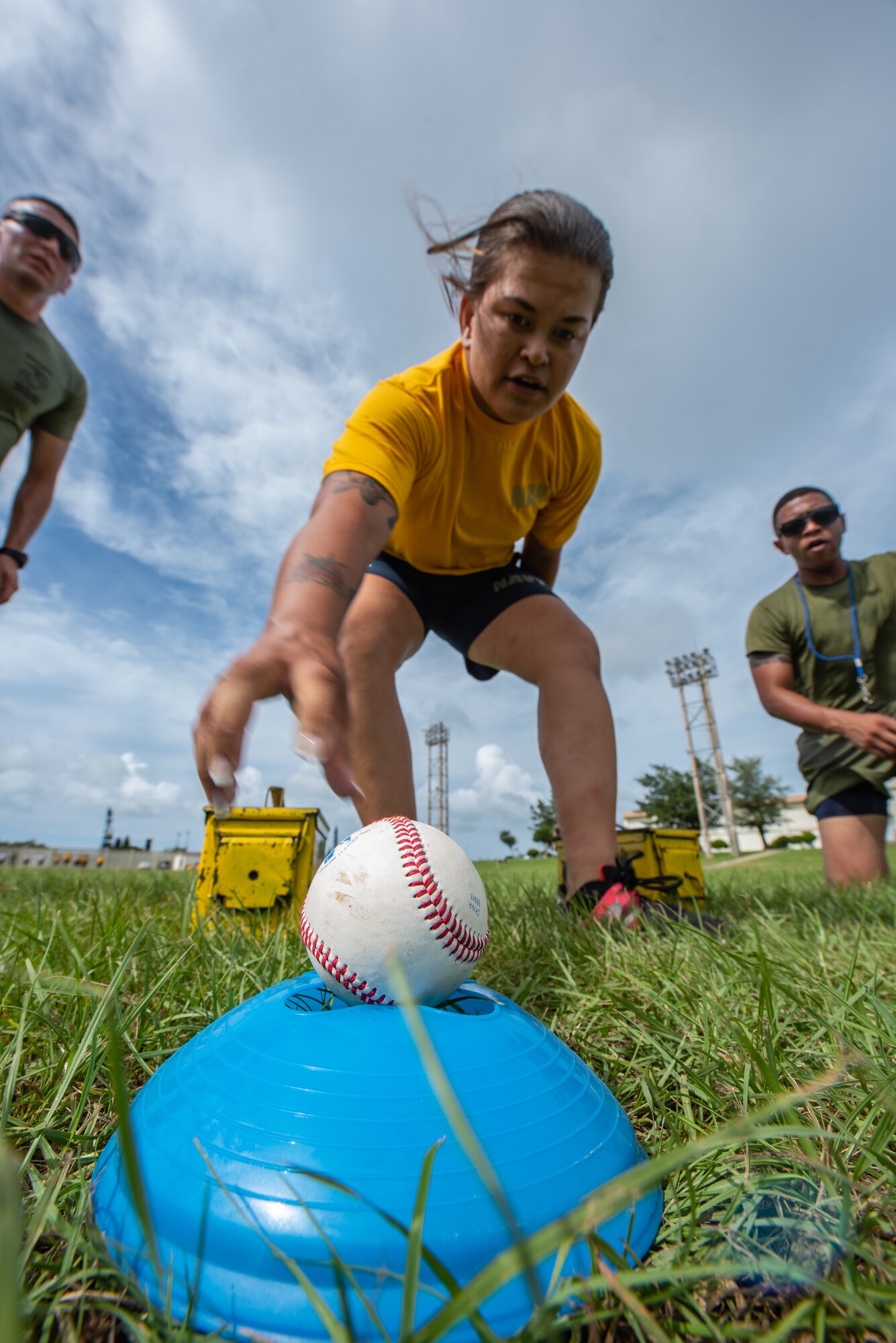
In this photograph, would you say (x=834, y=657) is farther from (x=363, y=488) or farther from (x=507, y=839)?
(x=507, y=839)

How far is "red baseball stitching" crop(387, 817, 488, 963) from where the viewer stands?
4.66 ft

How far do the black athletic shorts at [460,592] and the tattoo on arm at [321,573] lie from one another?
1.51 metres

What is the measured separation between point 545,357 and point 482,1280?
2.85 meters

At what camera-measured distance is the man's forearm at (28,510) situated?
Result: 14.8 feet

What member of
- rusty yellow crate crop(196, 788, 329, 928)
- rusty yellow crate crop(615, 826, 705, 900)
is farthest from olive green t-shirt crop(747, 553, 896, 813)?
rusty yellow crate crop(196, 788, 329, 928)

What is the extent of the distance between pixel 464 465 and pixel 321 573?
1.61 m

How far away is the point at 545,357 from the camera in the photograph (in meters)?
2.77

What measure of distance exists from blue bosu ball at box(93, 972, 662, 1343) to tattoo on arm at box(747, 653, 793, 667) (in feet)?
14.5

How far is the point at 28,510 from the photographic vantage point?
4.58 meters

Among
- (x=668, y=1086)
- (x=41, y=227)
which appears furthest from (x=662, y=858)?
(x=41, y=227)

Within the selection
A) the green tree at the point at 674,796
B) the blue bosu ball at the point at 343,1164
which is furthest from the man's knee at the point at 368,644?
the green tree at the point at 674,796

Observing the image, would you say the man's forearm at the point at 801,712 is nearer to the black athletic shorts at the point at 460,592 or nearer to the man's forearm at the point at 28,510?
the black athletic shorts at the point at 460,592

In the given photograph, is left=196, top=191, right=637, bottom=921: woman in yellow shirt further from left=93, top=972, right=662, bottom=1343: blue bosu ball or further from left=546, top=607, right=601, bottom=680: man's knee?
left=93, top=972, right=662, bottom=1343: blue bosu ball

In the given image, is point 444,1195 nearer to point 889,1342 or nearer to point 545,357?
point 889,1342
